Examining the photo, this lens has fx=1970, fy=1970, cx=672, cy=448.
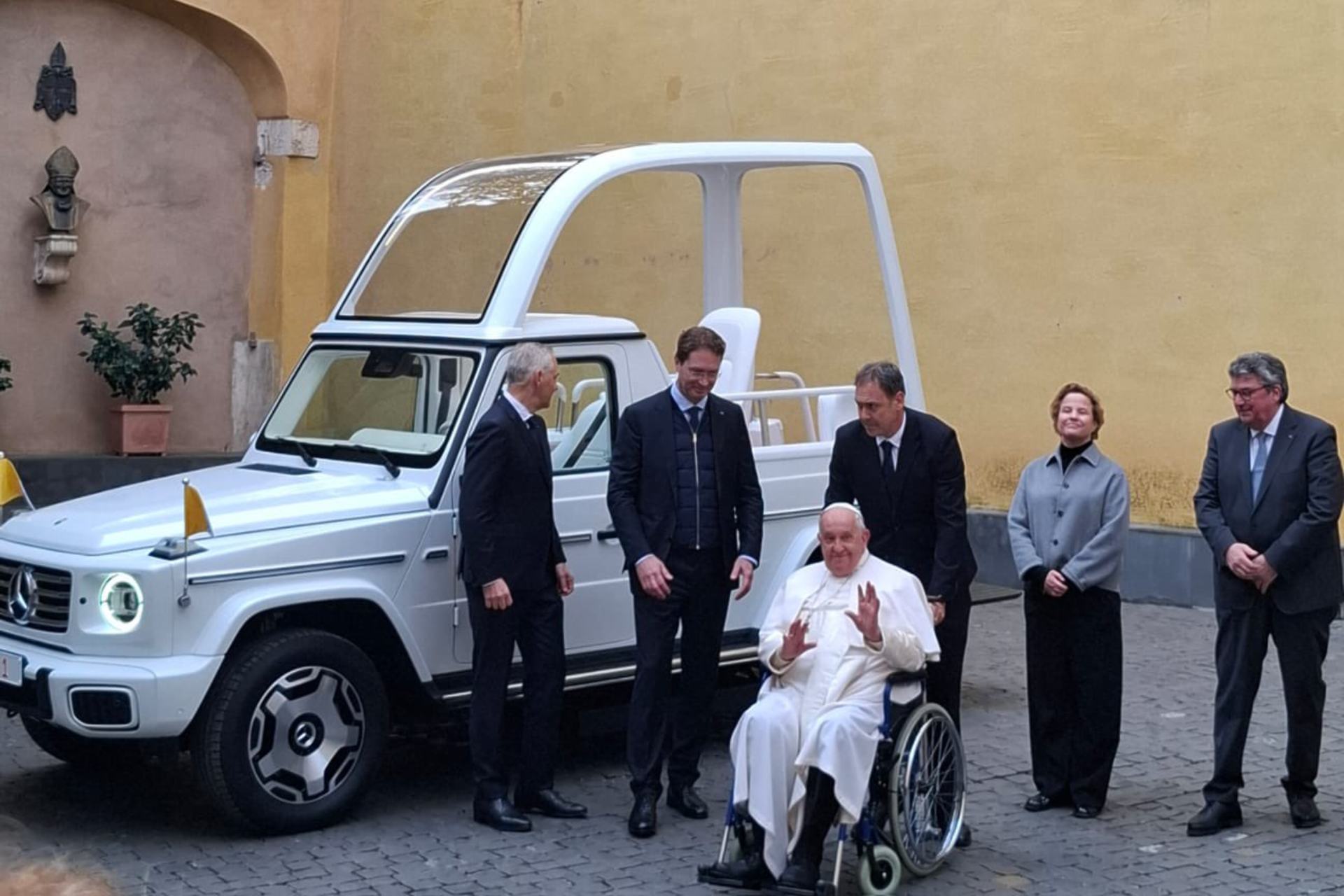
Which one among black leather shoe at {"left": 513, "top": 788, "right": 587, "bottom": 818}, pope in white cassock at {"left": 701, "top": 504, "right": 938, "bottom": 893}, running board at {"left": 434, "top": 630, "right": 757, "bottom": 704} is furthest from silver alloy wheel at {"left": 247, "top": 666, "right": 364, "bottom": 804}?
pope in white cassock at {"left": 701, "top": 504, "right": 938, "bottom": 893}

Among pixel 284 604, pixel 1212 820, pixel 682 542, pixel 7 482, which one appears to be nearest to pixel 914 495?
pixel 682 542

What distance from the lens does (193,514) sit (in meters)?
6.83

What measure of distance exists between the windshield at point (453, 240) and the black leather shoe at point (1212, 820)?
11.0 ft

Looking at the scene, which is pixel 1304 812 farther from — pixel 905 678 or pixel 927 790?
pixel 905 678

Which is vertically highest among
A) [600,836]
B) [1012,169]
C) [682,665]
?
[1012,169]

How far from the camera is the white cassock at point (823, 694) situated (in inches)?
240

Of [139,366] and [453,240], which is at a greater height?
[453,240]

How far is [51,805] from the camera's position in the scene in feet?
24.7

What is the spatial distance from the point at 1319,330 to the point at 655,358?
4784 millimetres

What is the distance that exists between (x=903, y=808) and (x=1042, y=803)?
1.35 meters

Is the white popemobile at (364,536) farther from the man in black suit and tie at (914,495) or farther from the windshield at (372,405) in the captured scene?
the man in black suit and tie at (914,495)

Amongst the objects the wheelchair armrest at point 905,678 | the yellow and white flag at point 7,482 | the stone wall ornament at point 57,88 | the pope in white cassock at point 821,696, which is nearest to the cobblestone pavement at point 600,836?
the pope in white cassock at point 821,696

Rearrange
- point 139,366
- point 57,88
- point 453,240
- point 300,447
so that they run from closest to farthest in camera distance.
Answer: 1. point 300,447
2. point 453,240
3. point 139,366
4. point 57,88

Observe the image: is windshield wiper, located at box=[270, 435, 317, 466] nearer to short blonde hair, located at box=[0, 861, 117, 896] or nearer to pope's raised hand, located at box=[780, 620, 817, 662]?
short blonde hair, located at box=[0, 861, 117, 896]
